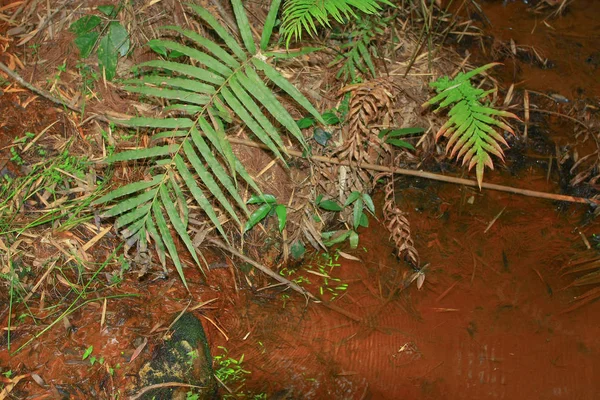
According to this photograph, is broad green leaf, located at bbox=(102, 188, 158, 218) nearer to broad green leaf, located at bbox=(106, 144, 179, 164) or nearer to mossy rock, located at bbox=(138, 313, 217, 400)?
Result: broad green leaf, located at bbox=(106, 144, 179, 164)

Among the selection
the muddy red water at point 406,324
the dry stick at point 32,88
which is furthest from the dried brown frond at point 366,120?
the dry stick at point 32,88

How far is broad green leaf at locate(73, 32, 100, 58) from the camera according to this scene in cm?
278

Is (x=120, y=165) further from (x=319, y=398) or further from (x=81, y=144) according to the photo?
(x=319, y=398)

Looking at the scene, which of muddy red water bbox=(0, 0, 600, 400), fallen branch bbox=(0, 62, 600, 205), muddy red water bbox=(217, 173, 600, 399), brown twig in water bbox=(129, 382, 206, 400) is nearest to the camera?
brown twig in water bbox=(129, 382, 206, 400)

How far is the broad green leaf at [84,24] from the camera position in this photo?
2787mm

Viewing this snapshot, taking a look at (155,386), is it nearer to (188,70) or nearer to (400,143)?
(188,70)

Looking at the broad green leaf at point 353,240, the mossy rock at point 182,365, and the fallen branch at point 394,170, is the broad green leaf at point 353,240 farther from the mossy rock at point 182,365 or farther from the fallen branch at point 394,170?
the mossy rock at point 182,365

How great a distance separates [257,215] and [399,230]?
69cm

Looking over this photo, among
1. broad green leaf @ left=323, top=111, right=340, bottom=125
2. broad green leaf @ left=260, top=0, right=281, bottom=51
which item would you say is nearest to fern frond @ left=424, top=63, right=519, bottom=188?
broad green leaf @ left=323, top=111, right=340, bottom=125

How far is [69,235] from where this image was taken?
2482mm

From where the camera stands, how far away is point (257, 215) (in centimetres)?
262

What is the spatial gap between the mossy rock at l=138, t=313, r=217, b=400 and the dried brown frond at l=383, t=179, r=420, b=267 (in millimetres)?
1016

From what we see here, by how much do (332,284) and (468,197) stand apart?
0.89 meters

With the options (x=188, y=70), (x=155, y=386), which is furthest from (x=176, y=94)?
(x=155, y=386)
